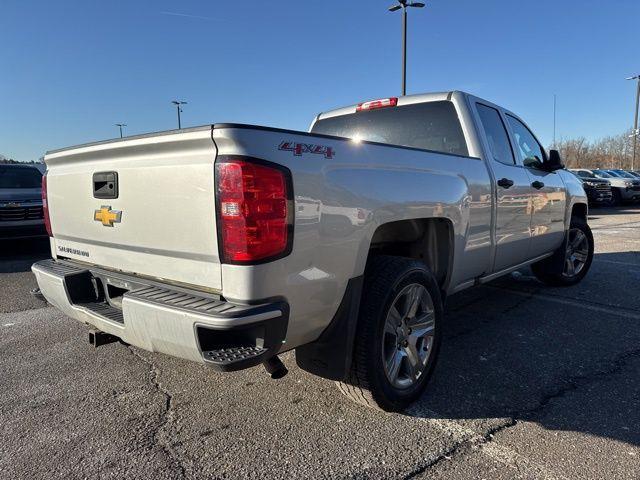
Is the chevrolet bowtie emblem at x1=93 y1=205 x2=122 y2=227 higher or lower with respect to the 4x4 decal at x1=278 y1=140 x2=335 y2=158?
lower

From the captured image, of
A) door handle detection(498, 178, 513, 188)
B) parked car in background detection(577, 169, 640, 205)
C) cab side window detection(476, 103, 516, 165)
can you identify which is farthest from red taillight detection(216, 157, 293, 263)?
parked car in background detection(577, 169, 640, 205)

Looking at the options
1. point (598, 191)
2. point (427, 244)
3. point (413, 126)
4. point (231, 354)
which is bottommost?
point (231, 354)

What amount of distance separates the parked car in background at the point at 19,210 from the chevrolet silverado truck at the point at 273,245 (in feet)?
20.8

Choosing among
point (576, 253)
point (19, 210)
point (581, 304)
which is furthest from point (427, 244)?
point (19, 210)

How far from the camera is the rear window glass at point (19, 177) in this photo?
361 inches

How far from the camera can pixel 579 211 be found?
605 cm

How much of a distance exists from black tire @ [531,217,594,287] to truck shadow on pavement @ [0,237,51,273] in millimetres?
7458

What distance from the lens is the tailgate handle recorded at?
255 cm

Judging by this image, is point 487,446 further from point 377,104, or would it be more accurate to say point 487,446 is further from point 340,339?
point 377,104

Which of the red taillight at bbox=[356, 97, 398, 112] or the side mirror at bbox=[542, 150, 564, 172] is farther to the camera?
Result: the side mirror at bbox=[542, 150, 564, 172]

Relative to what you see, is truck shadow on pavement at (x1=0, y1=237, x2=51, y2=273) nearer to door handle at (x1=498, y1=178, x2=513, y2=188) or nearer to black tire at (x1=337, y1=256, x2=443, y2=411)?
black tire at (x1=337, y1=256, x2=443, y2=411)

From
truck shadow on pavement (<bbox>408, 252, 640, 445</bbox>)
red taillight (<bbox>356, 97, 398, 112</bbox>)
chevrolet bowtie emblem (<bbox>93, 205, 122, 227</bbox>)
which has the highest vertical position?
red taillight (<bbox>356, 97, 398, 112</bbox>)

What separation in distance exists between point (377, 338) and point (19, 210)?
8.41m

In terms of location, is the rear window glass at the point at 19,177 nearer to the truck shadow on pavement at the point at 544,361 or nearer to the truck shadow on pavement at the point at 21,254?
the truck shadow on pavement at the point at 21,254
